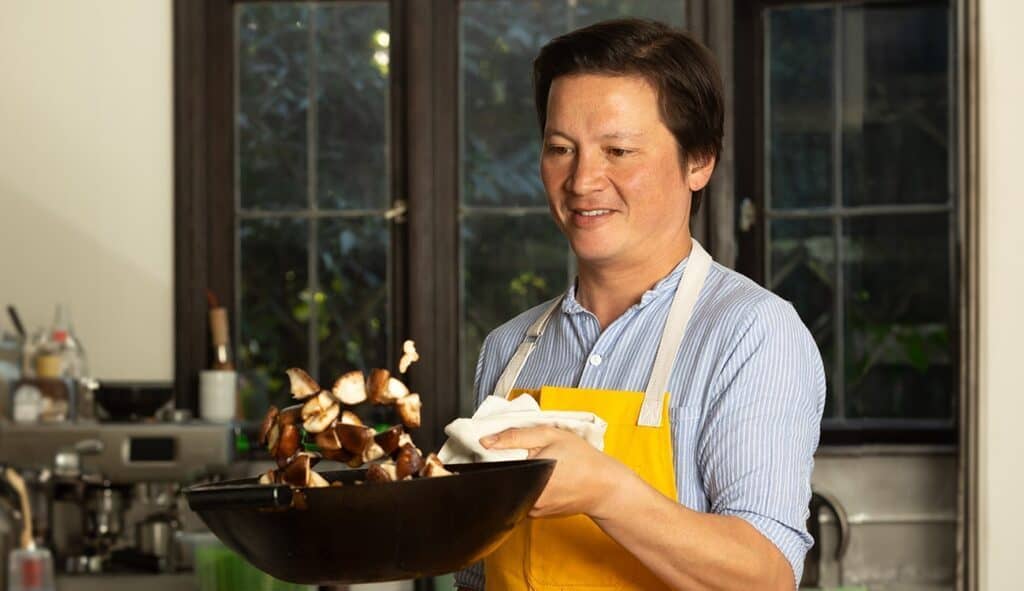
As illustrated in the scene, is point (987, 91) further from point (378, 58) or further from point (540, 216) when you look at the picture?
point (378, 58)

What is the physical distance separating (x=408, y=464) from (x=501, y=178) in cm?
244

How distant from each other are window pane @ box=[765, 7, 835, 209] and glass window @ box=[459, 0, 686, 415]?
0.52 m

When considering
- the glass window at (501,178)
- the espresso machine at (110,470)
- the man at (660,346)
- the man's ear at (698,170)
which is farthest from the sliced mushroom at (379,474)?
the glass window at (501,178)

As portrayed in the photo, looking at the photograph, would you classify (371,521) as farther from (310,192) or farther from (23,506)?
(310,192)

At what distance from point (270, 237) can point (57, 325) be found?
0.55 metres

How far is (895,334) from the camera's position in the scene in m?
3.71

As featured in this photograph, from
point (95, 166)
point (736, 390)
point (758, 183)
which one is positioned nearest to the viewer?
point (736, 390)

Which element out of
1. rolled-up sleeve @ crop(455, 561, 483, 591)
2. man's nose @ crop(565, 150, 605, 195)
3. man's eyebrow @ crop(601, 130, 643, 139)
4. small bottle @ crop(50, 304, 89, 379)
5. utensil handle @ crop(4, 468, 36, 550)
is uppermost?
man's eyebrow @ crop(601, 130, 643, 139)

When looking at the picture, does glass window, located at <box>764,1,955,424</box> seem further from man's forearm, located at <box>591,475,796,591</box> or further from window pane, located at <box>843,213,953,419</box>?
man's forearm, located at <box>591,475,796,591</box>

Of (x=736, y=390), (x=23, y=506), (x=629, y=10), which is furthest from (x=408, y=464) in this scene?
(x=629, y=10)

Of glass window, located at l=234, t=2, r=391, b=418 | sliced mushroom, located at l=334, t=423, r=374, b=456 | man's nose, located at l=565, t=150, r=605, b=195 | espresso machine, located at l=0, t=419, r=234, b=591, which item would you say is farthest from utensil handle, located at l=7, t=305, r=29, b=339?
sliced mushroom, located at l=334, t=423, r=374, b=456

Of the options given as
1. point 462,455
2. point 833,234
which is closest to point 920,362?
point 833,234

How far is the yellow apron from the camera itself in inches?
55.7

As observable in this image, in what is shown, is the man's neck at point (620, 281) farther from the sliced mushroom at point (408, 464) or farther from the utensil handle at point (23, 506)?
the utensil handle at point (23, 506)
